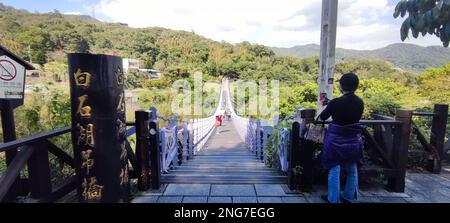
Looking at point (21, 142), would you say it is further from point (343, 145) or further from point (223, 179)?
point (343, 145)

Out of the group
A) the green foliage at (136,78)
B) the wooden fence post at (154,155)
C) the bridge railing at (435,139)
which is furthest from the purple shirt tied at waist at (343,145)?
the green foliage at (136,78)

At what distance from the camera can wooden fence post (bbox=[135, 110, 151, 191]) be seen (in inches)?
91.7

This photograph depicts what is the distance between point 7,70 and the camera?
6.14ft

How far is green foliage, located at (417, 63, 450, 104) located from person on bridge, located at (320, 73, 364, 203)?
6.07 m

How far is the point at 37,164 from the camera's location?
1944 millimetres

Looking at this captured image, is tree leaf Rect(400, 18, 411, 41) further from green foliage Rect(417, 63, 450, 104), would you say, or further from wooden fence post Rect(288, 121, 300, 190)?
green foliage Rect(417, 63, 450, 104)

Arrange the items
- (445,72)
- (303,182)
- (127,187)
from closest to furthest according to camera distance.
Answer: (127,187), (303,182), (445,72)

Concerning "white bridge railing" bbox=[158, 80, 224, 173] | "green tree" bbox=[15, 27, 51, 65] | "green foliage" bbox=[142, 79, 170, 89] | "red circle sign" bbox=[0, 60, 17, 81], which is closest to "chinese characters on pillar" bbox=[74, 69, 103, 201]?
"red circle sign" bbox=[0, 60, 17, 81]

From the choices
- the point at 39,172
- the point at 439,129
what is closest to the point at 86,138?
the point at 39,172

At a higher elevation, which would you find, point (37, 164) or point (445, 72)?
point (445, 72)

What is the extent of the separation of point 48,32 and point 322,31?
46721 mm

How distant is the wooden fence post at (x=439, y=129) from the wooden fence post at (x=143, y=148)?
3440mm
